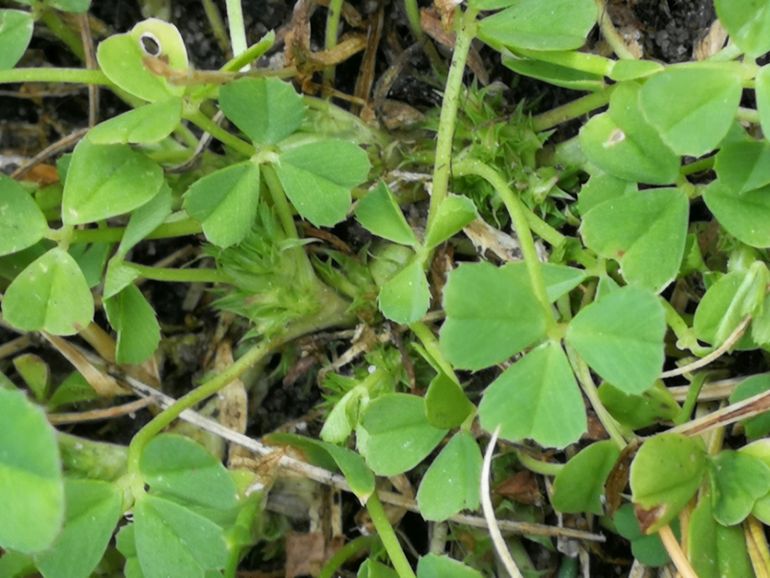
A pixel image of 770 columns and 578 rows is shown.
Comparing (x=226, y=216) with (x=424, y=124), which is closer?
(x=226, y=216)

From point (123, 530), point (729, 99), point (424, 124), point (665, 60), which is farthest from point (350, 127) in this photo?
point (123, 530)

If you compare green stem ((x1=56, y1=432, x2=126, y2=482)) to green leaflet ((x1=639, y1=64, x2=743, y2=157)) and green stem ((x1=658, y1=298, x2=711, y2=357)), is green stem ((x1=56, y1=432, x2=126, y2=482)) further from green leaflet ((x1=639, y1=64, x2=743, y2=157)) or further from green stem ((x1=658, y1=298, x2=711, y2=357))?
green leaflet ((x1=639, y1=64, x2=743, y2=157))

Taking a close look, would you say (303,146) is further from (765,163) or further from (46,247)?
(765,163)

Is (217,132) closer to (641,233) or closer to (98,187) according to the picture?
(98,187)

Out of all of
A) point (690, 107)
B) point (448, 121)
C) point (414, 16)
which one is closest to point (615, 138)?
point (690, 107)

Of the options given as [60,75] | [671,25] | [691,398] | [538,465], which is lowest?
[538,465]

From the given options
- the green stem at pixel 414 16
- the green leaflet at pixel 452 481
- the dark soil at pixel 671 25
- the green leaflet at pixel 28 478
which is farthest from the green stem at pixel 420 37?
the green leaflet at pixel 28 478
